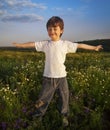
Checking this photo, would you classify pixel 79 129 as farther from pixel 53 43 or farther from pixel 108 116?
pixel 53 43

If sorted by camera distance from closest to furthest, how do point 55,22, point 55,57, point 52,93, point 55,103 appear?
1. point 55,22
2. point 55,57
3. point 52,93
4. point 55,103

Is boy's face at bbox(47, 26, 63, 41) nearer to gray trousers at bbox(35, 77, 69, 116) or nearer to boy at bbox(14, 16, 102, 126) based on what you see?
boy at bbox(14, 16, 102, 126)

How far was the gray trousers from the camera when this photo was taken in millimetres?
8180

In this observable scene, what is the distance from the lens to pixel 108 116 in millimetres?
8922

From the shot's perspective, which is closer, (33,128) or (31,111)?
(33,128)

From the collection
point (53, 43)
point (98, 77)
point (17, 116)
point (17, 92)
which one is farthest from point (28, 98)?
point (98, 77)

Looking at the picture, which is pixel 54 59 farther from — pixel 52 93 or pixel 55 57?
pixel 52 93

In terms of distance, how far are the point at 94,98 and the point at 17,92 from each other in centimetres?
195

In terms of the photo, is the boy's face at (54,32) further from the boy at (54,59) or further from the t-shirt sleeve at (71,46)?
the t-shirt sleeve at (71,46)

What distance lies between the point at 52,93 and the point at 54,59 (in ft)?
2.58

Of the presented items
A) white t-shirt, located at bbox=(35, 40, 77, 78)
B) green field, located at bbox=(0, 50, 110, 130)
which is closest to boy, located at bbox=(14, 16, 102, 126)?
white t-shirt, located at bbox=(35, 40, 77, 78)

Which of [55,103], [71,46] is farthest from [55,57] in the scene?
[55,103]

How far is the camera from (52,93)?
8336 millimetres

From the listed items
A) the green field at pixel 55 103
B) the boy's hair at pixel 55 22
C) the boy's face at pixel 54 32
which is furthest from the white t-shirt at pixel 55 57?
the green field at pixel 55 103
